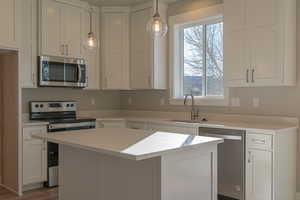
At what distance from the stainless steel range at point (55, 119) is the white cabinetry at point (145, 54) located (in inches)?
42.6

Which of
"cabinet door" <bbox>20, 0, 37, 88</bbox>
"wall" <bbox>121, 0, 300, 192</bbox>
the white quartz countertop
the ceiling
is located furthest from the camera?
the ceiling

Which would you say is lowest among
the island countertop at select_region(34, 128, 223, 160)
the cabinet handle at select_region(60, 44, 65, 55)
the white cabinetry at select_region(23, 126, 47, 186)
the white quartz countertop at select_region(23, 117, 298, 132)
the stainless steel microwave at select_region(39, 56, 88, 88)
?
the white cabinetry at select_region(23, 126, 47, 186)

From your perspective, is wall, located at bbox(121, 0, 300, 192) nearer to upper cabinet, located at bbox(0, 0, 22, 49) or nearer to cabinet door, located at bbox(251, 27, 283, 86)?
cabinet door, located at bbox(251, 27, 283, 86)

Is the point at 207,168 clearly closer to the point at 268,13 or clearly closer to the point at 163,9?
the point at 268,13

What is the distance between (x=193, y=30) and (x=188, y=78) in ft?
2.53

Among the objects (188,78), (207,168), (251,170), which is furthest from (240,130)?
(188,78)

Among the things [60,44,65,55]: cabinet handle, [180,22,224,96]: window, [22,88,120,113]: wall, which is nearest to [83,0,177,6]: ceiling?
[180,22,224,96]: window

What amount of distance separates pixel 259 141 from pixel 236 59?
1.07m

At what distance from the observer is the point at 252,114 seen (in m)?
3.86

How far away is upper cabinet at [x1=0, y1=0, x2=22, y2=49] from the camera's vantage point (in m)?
3.71

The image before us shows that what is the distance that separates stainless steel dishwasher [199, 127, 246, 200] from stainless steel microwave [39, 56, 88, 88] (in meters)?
2.40

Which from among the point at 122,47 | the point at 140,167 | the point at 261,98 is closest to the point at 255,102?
the point at 261,98

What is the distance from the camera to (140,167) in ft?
7.13

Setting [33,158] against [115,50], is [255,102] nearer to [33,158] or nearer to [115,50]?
[115,50]
